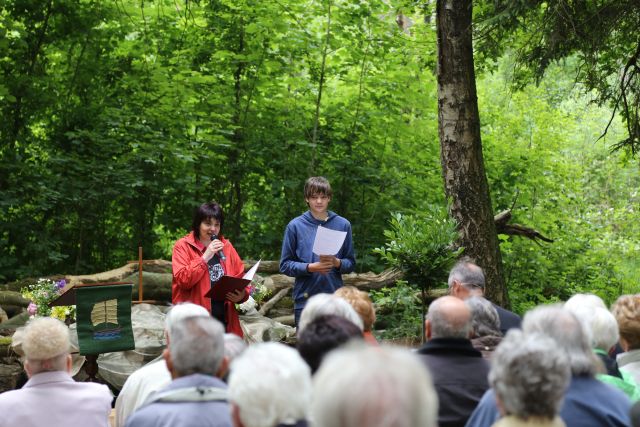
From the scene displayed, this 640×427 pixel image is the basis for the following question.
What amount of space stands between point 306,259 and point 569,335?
358 centimetres

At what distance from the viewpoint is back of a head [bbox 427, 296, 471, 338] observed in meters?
3.57

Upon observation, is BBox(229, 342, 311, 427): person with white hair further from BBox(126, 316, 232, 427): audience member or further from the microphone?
the microphone

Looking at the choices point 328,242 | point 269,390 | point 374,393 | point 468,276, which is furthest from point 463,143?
point 374,393

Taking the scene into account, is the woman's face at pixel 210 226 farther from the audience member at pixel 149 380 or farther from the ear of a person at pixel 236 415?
the ear of a person at pixel 236 415

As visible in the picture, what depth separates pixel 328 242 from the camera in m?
6.15

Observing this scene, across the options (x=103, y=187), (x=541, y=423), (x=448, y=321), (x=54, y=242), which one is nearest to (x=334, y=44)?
(x=103, y=187)

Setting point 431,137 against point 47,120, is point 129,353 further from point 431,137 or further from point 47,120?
point 431,137

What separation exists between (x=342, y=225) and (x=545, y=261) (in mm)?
6729

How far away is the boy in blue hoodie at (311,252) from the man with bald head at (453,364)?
2693 mm

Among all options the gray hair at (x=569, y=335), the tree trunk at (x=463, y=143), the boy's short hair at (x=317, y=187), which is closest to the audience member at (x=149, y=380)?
the gray hair at (x=569, y=335)

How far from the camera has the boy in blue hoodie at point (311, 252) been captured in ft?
20.9

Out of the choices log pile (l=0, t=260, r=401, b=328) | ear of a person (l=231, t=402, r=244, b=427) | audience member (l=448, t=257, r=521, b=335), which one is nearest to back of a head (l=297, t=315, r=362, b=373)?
ear of a person (l=231, t=402, r=244, b=427)

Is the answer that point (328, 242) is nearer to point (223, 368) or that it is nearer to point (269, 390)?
point (223, 368)

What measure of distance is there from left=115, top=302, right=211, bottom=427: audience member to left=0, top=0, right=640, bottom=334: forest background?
7753 millimetres
